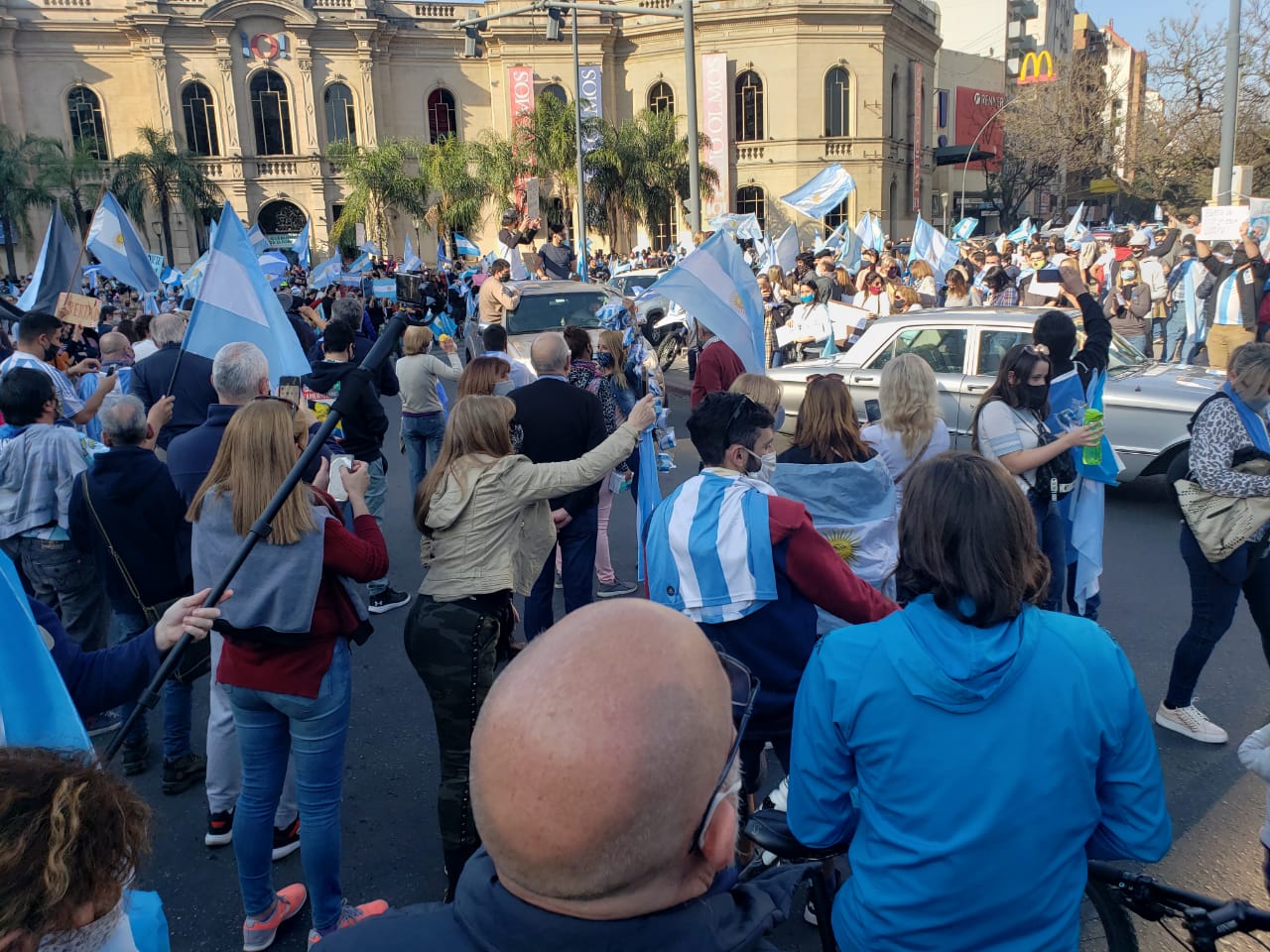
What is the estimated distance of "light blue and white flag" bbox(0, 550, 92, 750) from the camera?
2.00 meters

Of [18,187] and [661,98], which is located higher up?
[661,98]

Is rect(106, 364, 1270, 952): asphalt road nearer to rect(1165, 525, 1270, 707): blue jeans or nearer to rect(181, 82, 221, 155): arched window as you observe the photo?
rect(1165, 525, 1270, 707): blue jeans

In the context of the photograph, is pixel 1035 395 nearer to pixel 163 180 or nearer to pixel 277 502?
pixel 277 502

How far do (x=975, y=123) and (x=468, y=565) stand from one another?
6294cm

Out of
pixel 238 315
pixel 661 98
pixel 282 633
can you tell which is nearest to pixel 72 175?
pixel 661 98

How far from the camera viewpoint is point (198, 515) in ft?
10.2

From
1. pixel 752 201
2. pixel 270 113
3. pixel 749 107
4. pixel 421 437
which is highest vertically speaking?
pixel 270 113

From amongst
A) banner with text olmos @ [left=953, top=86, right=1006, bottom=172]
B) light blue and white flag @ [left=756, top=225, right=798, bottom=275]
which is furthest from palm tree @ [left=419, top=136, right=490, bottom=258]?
banner with text olmos @ [left=953, top=86, right=1006, bottom=172]

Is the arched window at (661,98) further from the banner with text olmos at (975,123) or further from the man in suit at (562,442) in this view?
the man in suit at (562,442)

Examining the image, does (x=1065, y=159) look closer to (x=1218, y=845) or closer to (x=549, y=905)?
(x=1218, y=845)

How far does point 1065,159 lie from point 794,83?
12.2 meters

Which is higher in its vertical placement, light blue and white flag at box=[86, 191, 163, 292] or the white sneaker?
light blue and white flag at box=[86, 191, 163, 292]

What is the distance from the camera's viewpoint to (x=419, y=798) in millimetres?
4211

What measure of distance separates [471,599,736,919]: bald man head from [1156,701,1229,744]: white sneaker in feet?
13.0
